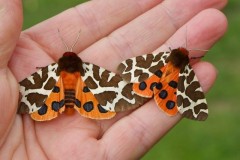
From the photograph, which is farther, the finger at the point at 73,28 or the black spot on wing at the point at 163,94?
the finger at the point at 73,28

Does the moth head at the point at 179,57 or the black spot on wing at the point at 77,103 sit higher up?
the moth head at the point at 179,57

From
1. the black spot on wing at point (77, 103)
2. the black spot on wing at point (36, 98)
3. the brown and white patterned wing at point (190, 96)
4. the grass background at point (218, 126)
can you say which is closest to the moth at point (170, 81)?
the brown and white patterned wing at point (190, 96)

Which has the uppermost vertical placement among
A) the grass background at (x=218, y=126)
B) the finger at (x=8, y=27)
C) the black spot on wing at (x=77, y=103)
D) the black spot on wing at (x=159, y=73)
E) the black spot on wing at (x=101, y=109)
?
the finger at (x=8, y=27)

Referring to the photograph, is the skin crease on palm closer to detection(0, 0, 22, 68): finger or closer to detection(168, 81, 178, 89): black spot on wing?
detection(0, 0, 22, 68): finger

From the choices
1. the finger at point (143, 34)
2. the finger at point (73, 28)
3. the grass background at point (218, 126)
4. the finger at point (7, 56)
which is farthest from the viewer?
the grass background at point (218, 126)

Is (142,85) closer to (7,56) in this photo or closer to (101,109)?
(101,109)

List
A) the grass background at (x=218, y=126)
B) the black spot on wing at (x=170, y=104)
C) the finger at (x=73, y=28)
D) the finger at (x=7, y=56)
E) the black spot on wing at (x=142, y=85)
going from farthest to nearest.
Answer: the grass background at (x=218, y=126) → the finger at (x=73, y=28) → the black spot on wing at (x=142, y=85) → the black spot on wing at (x=170, y=104) → the finger at (x=7, y=56)

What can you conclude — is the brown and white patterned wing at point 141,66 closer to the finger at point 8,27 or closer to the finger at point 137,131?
the finger at point 137,131
